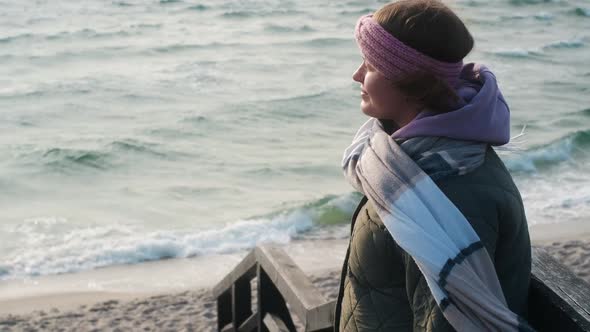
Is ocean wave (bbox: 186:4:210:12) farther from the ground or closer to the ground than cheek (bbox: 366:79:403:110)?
closer to the ground

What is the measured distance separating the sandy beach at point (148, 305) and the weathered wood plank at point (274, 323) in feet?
11.5

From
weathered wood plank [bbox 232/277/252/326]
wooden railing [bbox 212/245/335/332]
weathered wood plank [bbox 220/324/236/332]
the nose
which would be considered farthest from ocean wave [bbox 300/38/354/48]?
the nose

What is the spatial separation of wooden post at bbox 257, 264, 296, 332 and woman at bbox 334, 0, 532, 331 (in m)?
1.36

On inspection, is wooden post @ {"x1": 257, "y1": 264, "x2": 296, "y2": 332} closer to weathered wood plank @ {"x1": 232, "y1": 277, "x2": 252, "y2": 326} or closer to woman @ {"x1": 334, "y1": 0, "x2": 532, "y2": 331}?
weathered wood plank @ {"x1": 232, "y1": 277, "x2": 252, "y2": 326}

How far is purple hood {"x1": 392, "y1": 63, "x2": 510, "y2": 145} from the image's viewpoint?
2.08 meters

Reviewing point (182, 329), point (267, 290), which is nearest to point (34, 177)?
point (182, 329)

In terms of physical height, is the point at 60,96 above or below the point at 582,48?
above

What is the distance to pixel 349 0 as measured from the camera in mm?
34281

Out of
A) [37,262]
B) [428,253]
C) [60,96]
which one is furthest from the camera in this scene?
[60,96]

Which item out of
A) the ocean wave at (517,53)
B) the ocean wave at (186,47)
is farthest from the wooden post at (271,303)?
the ocean wave at (517,53)

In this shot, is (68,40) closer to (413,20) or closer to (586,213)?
(586,213)

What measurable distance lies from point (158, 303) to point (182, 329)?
0.81 meters

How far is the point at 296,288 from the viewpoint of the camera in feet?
9.98

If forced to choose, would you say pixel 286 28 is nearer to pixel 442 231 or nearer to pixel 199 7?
pixel 199 7
